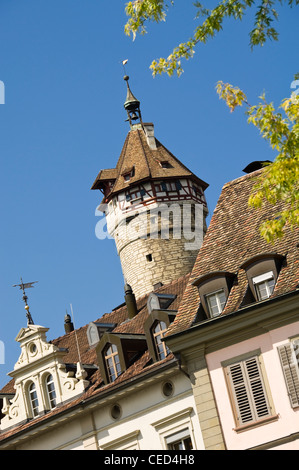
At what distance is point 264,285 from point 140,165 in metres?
34.7

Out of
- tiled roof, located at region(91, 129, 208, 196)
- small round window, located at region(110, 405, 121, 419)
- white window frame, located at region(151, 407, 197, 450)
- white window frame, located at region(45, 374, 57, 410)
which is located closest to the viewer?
white window frame, located at region(151, 407, 197, 450)

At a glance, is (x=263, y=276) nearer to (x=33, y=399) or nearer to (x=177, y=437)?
(x=177, y=437)

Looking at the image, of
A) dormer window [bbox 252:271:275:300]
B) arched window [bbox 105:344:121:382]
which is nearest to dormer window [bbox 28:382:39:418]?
arched window [bbox 105:344:121:382]

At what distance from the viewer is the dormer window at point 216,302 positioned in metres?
31.7

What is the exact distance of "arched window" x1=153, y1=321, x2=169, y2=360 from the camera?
34.2m

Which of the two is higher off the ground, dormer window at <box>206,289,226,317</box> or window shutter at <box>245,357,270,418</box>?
dormer window at <box>206,289,226,317</box>

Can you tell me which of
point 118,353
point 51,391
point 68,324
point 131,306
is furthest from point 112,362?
point 68,324

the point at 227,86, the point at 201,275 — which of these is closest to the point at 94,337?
the point at 201,275

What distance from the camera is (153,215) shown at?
205 feet

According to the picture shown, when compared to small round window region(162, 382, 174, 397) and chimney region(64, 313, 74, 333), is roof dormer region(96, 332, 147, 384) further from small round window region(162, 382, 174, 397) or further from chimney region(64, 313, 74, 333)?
chimney region(64, 313, 74, 333)

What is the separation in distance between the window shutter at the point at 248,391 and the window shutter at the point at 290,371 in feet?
2.69

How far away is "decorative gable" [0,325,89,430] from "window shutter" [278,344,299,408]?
948cm
